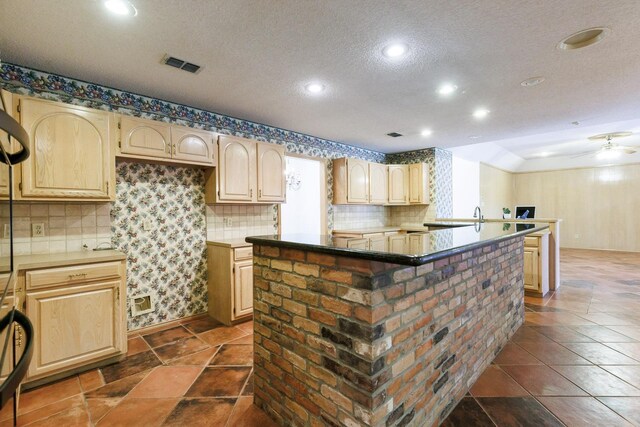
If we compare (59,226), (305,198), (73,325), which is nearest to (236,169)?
(59,226)

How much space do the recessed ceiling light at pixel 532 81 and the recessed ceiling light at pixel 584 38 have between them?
0.53m

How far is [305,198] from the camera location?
5.52 m

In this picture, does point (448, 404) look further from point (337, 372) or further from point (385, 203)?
point (385, 203)

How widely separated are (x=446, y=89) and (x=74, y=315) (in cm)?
368

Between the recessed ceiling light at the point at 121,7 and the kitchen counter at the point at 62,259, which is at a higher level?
the recessed ceiling light at the point at 121,7

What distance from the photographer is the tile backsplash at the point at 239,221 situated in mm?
3721

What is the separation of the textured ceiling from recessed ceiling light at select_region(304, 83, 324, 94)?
3.8 inches

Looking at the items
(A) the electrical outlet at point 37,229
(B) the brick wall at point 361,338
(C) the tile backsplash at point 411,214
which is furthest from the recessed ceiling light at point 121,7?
(C) the tile backsplash at point 411,214

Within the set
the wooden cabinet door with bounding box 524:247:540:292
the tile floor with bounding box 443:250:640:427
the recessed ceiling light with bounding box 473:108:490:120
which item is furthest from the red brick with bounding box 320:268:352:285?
the wooden cabinet door with bounding box 524:247:540:292

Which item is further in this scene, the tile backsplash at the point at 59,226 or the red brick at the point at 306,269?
the tile backsplash at the point at 59,226

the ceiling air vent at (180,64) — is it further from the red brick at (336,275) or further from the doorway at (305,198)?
the doorway at (305,198)

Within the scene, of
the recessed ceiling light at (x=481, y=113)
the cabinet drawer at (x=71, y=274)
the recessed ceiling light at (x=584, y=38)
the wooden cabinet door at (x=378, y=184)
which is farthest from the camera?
the wooden cabinet door at (x=378, y=184)

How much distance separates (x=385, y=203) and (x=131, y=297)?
408cm

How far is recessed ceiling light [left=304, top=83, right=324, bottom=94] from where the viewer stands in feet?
9.68
